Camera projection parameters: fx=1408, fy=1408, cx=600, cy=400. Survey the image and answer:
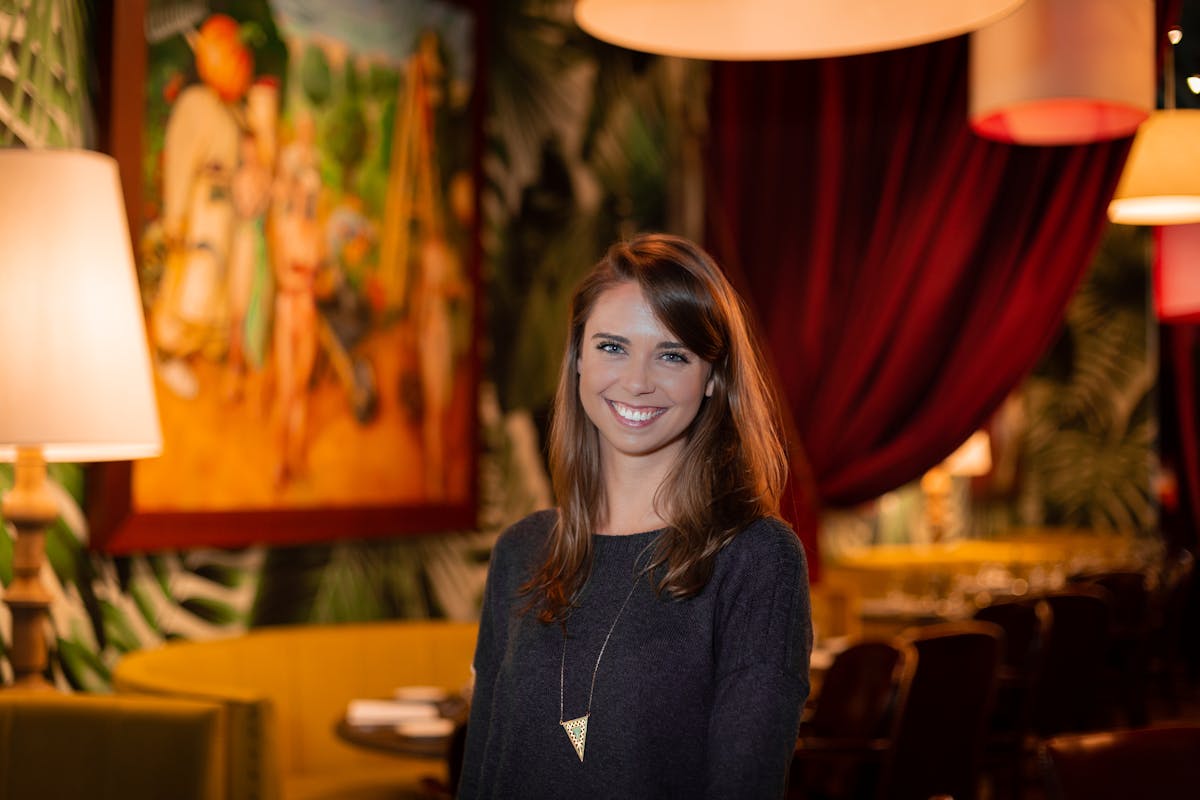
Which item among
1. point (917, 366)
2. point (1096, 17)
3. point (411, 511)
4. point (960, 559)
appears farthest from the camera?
point (960, 559)

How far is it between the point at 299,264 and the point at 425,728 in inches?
65.8

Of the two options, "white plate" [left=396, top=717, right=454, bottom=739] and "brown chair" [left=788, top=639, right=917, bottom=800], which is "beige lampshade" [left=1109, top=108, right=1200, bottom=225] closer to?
"brown chair" [left=788, top=639, right=917, bottom=800]

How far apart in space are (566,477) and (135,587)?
2.43 meters

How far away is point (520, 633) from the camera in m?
1.95

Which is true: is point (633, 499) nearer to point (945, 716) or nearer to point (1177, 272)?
point (1177, 272)

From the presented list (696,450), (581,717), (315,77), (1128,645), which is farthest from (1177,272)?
(1128,645)

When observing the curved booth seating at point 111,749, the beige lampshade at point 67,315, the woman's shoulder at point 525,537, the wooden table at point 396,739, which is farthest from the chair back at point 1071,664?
the woman's shoulder at point 525,537

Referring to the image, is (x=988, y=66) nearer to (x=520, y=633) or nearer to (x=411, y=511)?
(x=411, y=511)

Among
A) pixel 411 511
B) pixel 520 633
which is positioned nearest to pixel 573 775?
pixel 520 633

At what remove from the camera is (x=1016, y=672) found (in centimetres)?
516

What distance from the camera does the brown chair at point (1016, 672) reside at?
4990 millimetres

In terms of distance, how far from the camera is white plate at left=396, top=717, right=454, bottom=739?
3.58 metres

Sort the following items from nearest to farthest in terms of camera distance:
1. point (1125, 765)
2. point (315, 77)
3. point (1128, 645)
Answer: point (1125, 765)
point (315, 77)
point (1128, 645)

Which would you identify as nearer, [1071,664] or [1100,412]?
[1071,664]
